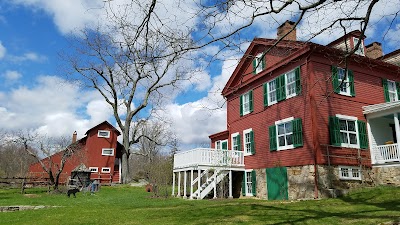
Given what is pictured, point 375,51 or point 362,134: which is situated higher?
point 375,51

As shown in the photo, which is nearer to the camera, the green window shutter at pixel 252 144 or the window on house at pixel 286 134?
the window on house at pixel 286 134

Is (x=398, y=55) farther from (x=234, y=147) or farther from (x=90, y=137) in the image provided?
(x=90, y=137)

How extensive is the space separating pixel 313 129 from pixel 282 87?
3.12 metres

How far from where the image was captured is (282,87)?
54.7 ft

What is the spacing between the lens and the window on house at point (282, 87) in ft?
51.8

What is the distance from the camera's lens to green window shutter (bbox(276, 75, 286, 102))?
54.3 ft

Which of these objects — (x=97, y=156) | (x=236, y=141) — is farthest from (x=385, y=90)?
(x=97, y=156)

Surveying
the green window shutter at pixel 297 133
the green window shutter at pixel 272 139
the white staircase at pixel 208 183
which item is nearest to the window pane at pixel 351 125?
the green window shutter at pixel 297 133

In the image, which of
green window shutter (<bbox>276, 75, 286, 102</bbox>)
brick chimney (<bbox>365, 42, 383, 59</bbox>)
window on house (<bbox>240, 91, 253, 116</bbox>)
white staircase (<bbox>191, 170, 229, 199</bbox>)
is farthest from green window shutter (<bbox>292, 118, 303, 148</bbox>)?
brick chimney (<bbox>365, 42, 383, 59</bbox>)

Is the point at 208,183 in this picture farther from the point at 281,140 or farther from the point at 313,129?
the point at 313,129

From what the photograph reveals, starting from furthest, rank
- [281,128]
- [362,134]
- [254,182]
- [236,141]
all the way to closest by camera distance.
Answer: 1. [236,141]
2. [254,182]
3. [281,128]
4. [362,134]

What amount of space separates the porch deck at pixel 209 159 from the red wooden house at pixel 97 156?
19.2 meters

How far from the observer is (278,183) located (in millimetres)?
16094

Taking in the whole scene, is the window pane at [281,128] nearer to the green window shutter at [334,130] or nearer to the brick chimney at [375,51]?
the green window shutter at [334,130]
